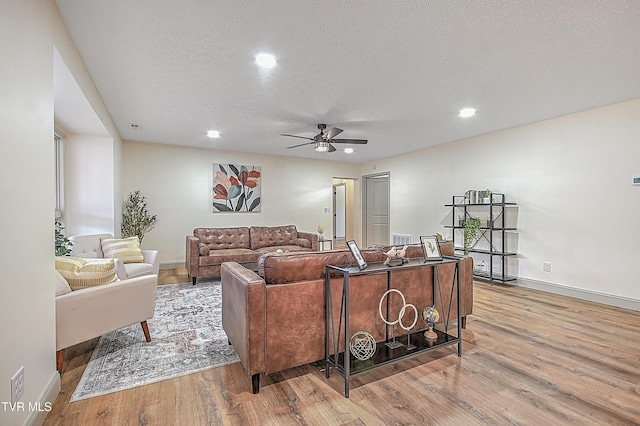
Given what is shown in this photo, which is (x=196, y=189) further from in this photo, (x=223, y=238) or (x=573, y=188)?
(x=573, y=188)

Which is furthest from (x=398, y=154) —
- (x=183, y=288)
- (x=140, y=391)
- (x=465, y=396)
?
(x=140, y=391)

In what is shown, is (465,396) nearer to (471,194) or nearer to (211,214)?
(471,194)

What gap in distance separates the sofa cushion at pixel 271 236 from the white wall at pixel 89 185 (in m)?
2.24

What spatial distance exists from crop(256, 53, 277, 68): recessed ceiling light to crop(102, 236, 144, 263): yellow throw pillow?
118 inches

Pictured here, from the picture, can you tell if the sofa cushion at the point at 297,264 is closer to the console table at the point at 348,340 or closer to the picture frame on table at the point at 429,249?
the console table at the point at 348,340

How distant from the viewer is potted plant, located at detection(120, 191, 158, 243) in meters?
5.59

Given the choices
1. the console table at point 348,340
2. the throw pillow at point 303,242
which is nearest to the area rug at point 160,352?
the console table at point 348,340

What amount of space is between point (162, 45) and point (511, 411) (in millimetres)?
3507

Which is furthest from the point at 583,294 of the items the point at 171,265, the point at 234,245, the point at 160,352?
the point at 171,265

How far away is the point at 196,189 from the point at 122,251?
2.54 m

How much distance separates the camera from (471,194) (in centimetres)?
521

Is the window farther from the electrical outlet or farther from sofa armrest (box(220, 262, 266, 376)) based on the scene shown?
sofa armrest (box(220, 262, 266, 376))

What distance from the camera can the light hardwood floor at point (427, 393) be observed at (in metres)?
1.73

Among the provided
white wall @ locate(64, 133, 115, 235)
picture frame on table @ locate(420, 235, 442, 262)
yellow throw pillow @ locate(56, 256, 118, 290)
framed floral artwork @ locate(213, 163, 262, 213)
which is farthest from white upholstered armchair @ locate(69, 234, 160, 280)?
picture frame on table @ locate(420, 235, 442, 262)
